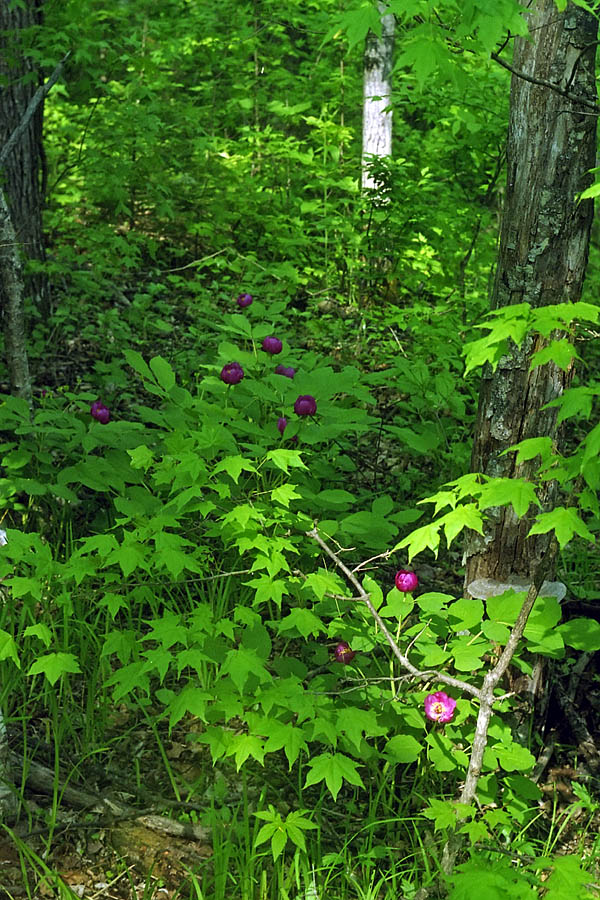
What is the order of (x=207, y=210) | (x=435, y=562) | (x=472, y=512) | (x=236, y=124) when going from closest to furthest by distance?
(x=472, y=512) < (x=435, y=562) < (x=207, y=210) < (x=236, y=124)

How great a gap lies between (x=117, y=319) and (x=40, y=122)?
114 centimetres

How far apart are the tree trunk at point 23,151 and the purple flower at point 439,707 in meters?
3.18

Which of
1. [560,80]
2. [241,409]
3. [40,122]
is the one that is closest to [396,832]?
[241,409]

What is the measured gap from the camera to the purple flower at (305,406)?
2.55m

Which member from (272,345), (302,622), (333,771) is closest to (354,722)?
(333,771)

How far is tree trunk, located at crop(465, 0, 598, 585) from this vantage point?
2086 millimetres

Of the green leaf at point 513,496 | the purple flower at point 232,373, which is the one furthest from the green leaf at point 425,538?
the purple flower at point 232,373

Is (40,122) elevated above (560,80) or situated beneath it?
elevated above

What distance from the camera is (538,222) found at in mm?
Result: 2182

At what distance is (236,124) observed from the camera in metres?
7.59

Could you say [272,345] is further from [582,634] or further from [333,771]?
[333,771]

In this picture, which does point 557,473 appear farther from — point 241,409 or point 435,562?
point 435,562

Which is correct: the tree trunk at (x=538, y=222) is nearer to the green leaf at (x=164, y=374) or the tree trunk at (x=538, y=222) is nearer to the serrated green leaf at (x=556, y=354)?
the serrated green leaf at (x=556, y=354)

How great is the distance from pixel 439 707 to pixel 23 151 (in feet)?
12.5
